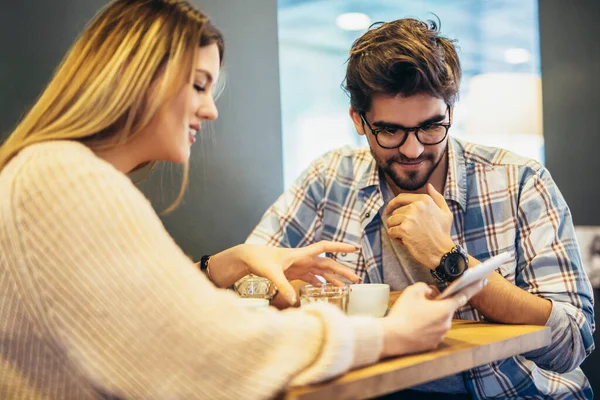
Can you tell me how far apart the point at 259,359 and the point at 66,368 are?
1.18ft

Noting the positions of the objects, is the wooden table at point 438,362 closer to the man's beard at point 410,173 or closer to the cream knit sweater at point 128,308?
the cream knit sweater at point 128,308

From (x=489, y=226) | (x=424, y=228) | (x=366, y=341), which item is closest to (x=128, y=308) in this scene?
(x=366, y=341)

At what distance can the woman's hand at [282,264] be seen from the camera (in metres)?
1.82

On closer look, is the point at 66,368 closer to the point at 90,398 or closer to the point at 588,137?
the point at 90,398

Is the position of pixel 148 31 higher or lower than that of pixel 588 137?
higher

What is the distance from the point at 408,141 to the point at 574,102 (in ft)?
5.09

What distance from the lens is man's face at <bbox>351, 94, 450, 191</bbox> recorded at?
216 centimetres

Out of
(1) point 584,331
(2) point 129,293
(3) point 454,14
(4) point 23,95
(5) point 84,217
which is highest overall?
(3) point 454,14

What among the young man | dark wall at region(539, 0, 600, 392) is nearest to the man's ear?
the young man

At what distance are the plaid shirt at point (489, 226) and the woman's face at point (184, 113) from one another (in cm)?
104

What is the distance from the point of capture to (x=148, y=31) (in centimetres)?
136

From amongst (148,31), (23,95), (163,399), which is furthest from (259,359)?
(23,95)

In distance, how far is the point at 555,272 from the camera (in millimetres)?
1960

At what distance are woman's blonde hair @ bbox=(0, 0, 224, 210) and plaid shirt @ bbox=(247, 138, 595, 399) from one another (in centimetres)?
117
